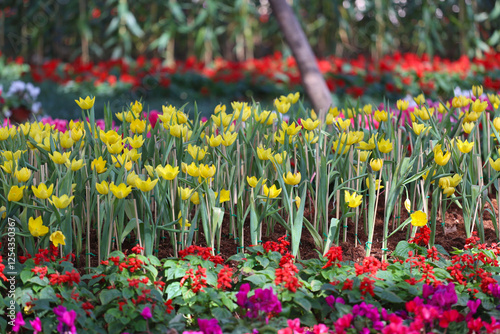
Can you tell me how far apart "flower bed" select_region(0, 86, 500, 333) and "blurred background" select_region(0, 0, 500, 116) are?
16.5 ft

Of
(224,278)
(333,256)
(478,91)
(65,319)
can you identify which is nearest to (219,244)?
(224,278)

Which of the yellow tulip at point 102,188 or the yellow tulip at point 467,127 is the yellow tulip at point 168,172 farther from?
the yellow tulip at point 467,127

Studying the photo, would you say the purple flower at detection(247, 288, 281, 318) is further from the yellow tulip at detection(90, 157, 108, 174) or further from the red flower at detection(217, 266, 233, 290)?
the yellow tulip at detection(90, 157, 108, 174)

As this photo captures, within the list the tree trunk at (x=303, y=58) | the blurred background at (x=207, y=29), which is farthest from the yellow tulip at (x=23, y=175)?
the blurred background at (x=207, y=29)

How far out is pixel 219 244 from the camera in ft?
5.98

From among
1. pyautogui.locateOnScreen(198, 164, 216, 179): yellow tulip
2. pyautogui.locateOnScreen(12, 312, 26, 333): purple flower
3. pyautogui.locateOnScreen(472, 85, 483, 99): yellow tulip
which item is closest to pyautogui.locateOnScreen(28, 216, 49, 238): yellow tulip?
pyautogui.locateOnScreen(12, 312, 26, 333): purple flower

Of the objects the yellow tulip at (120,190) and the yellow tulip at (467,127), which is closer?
the yellow tulip at (120,190)

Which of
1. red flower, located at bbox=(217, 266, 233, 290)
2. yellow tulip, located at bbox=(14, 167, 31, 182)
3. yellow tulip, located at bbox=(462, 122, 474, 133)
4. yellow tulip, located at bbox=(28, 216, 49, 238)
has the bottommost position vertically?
red flower, located at bbox=(217, 266, 233, 290)

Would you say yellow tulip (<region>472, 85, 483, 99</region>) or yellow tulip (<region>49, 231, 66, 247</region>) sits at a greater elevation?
yellow tulip (<region>472, 85, 483, 99</region>)

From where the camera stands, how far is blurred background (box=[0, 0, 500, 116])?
26.8 ft

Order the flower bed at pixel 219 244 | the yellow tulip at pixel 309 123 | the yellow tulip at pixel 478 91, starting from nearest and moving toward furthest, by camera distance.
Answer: the flower bed at pixel 219 244 → the yellow tulip at pixel 309 123 → the yellow tulip at pixel 478 91

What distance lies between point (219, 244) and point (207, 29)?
7.10 m

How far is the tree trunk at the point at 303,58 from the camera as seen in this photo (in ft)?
13.9

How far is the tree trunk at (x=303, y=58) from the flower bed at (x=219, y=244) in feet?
7.05
